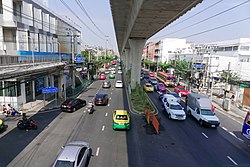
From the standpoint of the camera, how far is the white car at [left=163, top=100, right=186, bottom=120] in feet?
65.3

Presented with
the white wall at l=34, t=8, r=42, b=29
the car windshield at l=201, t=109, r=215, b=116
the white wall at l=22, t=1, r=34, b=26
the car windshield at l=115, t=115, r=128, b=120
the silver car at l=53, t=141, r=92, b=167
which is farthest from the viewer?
the white wall at l=34, t=8, r=42, b=29

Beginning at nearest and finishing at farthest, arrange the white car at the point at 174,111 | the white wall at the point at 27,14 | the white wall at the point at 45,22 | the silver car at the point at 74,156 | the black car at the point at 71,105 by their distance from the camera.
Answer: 1. the silver car at the point at 74,156
2. the white car at the point at 174,111
3. the black car at the point at 71,105
4. the white wall at the point at 27,14
5. the white wall at the point at 45,22

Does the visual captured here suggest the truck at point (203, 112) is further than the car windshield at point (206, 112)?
No

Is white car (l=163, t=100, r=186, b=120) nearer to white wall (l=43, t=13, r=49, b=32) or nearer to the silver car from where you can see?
the silver car

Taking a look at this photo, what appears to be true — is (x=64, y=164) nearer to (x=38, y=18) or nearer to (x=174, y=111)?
(x=174, y=111)

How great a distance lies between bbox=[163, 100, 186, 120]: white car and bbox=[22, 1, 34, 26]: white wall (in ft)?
80.9

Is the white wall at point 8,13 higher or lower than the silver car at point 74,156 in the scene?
higher

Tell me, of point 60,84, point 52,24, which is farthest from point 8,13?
point 52,24

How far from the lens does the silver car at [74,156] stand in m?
9.14

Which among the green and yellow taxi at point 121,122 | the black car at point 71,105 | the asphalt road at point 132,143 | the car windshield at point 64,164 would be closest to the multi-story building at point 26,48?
the black car at point 71,105

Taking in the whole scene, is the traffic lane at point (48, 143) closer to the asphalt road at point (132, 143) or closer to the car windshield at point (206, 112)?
the asphalt road at point (132, 143)

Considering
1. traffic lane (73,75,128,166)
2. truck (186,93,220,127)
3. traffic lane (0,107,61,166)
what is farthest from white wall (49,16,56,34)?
truck (186,93,220,127)

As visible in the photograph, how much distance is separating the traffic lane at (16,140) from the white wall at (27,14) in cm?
1809

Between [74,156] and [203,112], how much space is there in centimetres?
1427
